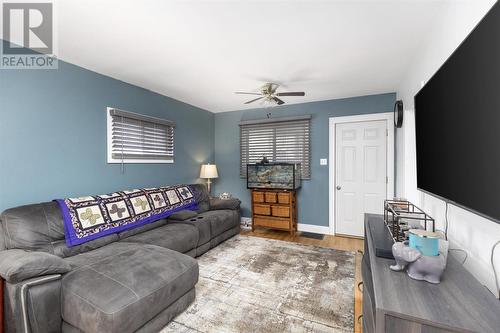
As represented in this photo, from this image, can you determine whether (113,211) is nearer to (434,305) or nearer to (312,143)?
(434,305)

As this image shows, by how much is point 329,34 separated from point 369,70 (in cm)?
110

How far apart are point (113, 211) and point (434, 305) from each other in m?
2.83

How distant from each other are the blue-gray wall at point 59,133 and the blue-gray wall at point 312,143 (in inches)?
71.0

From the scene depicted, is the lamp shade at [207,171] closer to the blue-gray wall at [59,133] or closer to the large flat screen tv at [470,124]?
the blue-gray wall at [59,133]

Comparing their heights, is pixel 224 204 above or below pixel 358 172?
below

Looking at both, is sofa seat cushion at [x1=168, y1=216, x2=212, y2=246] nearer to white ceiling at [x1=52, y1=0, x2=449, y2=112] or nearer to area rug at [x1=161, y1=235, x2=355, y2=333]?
area rug at [x1=161, y1=235, x2=355, y2=333]

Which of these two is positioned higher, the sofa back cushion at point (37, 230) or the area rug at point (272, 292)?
the sofa back cushion at point (37, 230)

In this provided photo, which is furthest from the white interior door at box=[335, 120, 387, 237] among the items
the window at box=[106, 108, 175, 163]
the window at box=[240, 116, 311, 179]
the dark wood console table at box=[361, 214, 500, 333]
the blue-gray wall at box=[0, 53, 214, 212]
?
the blue-gray wall at box=[0, 53, 214, 212]

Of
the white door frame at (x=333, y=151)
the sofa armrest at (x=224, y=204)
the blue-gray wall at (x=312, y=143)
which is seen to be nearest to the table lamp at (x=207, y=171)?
the blue-gray wall at (x=312, y=143)

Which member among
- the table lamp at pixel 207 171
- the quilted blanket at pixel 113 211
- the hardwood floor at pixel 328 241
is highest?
the table lamp at pixel 207 171

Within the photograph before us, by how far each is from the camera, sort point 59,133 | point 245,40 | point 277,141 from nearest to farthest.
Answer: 1. point 245,40
2. point 59,133
3. point 277,141

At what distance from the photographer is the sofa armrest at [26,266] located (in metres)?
1.37

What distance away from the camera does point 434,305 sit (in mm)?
804

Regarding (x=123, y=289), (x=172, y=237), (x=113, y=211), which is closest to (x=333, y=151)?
(x=172, y=237)
